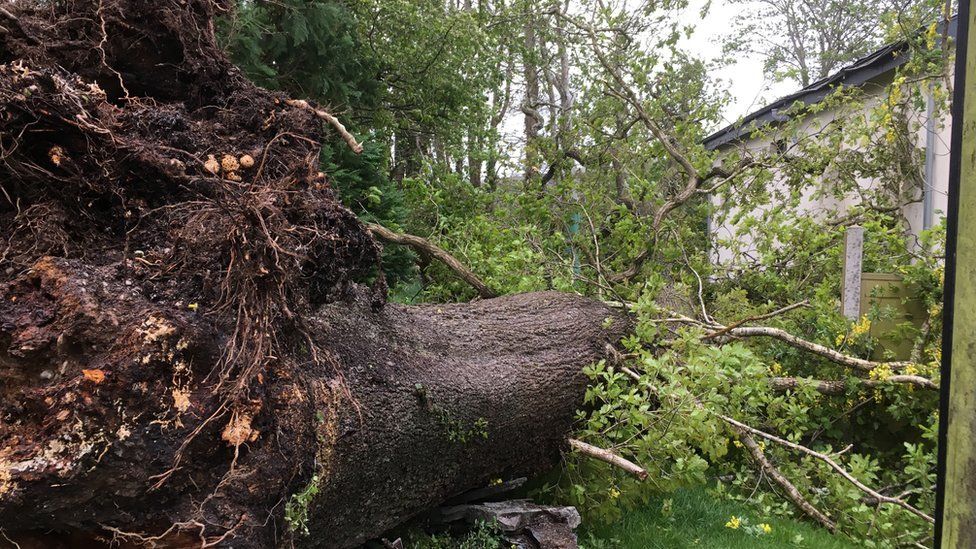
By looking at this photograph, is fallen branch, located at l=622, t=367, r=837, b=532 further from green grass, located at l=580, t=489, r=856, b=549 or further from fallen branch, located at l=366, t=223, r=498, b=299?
fallen branch, located at l=366, t=223, r=498, b=299

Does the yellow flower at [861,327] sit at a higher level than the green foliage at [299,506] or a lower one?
higher

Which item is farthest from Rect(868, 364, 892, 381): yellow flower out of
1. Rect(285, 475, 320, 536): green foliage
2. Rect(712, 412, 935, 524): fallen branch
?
Rect(285, 475, 320, 536): green foliage

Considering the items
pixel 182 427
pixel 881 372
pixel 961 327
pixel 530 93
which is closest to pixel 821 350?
pixel 881 372

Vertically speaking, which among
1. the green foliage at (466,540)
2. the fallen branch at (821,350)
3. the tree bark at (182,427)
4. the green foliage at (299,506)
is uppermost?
the fallen branch at (821,350)

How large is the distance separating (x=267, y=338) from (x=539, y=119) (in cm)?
1131

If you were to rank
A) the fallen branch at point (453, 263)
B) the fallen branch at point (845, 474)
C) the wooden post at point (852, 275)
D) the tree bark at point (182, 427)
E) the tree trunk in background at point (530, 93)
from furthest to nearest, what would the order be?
the tree trunk in background at point (530, 93), the fallen branch at point (453, 263), the wooden post at point (852, 275), the fallen branch at point (845, 474), the tree bark at point (182, 427)

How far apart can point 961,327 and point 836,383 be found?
3.91m

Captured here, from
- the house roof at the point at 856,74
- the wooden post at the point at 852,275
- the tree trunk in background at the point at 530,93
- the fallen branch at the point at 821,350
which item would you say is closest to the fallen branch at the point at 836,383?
the fallen branch at the point at 821,350

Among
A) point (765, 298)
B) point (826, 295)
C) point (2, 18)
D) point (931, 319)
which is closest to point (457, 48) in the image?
point (765, 298)

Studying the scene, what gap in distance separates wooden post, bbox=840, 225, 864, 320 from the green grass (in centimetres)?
185

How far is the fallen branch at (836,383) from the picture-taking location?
3824 mm

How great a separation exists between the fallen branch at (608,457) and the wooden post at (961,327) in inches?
69.5

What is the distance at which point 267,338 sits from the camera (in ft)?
6.14

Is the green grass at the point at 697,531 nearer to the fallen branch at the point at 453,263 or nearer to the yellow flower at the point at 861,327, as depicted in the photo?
the yellow flower at the point at 861,327
